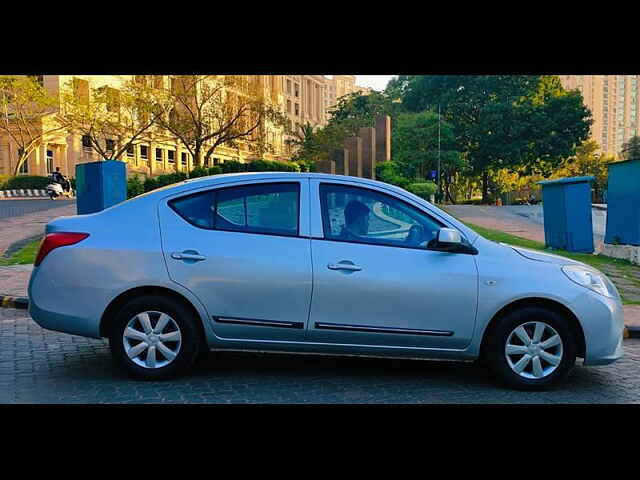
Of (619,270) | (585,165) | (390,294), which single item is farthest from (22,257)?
(585,165)

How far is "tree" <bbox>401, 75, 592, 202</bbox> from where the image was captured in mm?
48438

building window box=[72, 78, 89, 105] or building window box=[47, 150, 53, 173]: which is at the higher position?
building window box=[72, 78, 89, 105]

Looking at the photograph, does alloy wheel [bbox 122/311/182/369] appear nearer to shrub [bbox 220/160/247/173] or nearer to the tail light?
the tail light

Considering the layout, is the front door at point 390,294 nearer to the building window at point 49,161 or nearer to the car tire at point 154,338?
the car tire at point 154,338


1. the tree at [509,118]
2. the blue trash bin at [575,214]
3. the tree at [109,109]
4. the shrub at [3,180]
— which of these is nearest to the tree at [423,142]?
the tree at [509,118]

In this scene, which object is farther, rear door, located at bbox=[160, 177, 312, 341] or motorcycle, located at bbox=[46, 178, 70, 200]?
motorcycle, located at bbox=[46, 178, 70, 200]

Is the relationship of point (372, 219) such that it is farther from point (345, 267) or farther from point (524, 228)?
point (524, 228)

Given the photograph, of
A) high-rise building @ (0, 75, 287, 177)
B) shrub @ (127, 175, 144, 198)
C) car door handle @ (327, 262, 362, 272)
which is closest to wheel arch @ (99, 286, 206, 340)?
car door handle @ (327, 262, 362, 272)

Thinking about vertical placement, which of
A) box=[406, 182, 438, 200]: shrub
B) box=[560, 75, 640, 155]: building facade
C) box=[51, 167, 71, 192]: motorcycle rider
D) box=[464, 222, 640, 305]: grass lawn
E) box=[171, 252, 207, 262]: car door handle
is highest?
box=[560, 75, 640, 155]: building facade

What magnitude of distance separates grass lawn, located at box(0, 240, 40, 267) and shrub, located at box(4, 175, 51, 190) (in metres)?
26.9

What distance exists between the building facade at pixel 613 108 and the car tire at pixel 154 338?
128993 millimetres
